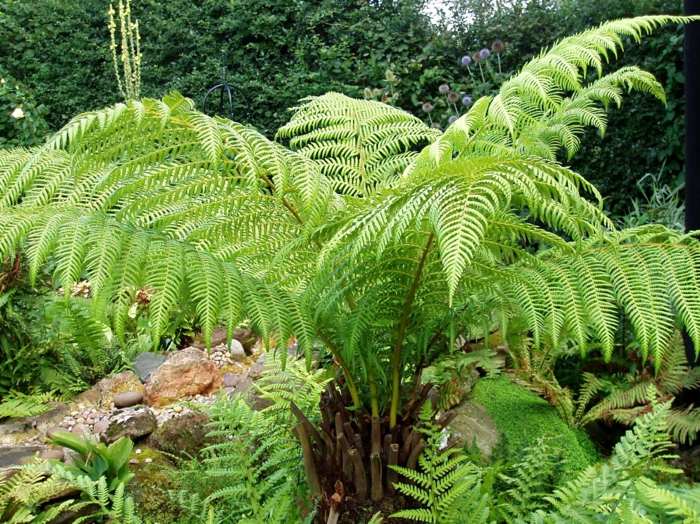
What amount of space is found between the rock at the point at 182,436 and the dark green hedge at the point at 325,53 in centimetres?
316

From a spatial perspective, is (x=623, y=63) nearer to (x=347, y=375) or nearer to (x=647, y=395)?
(x=647, y=395)

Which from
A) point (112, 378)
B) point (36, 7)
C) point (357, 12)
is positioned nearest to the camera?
point (112, 378)

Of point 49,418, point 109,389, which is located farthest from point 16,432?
point 109,389

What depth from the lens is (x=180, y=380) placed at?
11.3ft

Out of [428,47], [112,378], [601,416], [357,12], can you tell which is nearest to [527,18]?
[428,47]

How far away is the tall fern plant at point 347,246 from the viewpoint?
4.60ft

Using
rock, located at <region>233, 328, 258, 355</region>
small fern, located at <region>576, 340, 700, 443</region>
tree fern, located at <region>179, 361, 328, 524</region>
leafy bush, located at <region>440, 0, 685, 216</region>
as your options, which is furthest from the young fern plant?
leafy bush, located at <region>440, 0, 685, 216</region>

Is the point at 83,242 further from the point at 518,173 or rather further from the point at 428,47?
the point at 428,47

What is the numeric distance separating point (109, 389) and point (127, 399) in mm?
227

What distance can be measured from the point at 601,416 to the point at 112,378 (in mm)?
2367

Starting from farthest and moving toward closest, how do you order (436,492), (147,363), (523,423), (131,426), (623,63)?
(623,63) → (147,363) → (131,426) → (523,423) → (436,492)

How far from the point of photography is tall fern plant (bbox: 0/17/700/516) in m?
Answer: 1.40

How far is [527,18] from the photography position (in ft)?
17.2

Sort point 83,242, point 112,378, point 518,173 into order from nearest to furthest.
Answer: point 518,173, point 83,242, point 112,378
